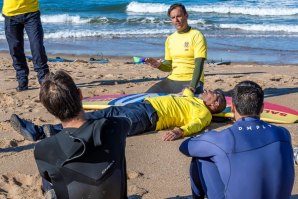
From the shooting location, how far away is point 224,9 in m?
25.5

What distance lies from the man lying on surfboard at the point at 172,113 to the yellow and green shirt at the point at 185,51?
27.6 inches

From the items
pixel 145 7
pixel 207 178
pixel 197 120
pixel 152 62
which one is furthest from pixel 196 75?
pixel 145 7

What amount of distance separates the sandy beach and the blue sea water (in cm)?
337

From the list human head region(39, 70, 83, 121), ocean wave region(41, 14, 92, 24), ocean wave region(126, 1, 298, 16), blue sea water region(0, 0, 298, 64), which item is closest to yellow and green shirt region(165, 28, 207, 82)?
human head region(39, 70, 83, 121)

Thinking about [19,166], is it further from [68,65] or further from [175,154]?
[68,65]

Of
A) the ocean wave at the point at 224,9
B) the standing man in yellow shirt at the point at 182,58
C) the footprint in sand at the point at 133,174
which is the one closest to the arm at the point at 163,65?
the standing man in yellow shirt at the point at 182,58

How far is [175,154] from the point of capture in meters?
4.67

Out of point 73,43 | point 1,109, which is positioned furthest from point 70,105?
point 73,43

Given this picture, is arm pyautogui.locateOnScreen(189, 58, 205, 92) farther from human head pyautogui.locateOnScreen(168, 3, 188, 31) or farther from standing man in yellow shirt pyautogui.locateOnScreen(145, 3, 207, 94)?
human head pyautogui.locateOnScreen(168, 3, 188, 31)

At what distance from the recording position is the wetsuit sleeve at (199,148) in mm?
2939

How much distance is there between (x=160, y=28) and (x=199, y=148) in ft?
55.2

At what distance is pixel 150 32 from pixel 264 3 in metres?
11.6

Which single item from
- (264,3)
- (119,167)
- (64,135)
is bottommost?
(264,3)

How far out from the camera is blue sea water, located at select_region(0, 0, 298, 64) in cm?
1410
